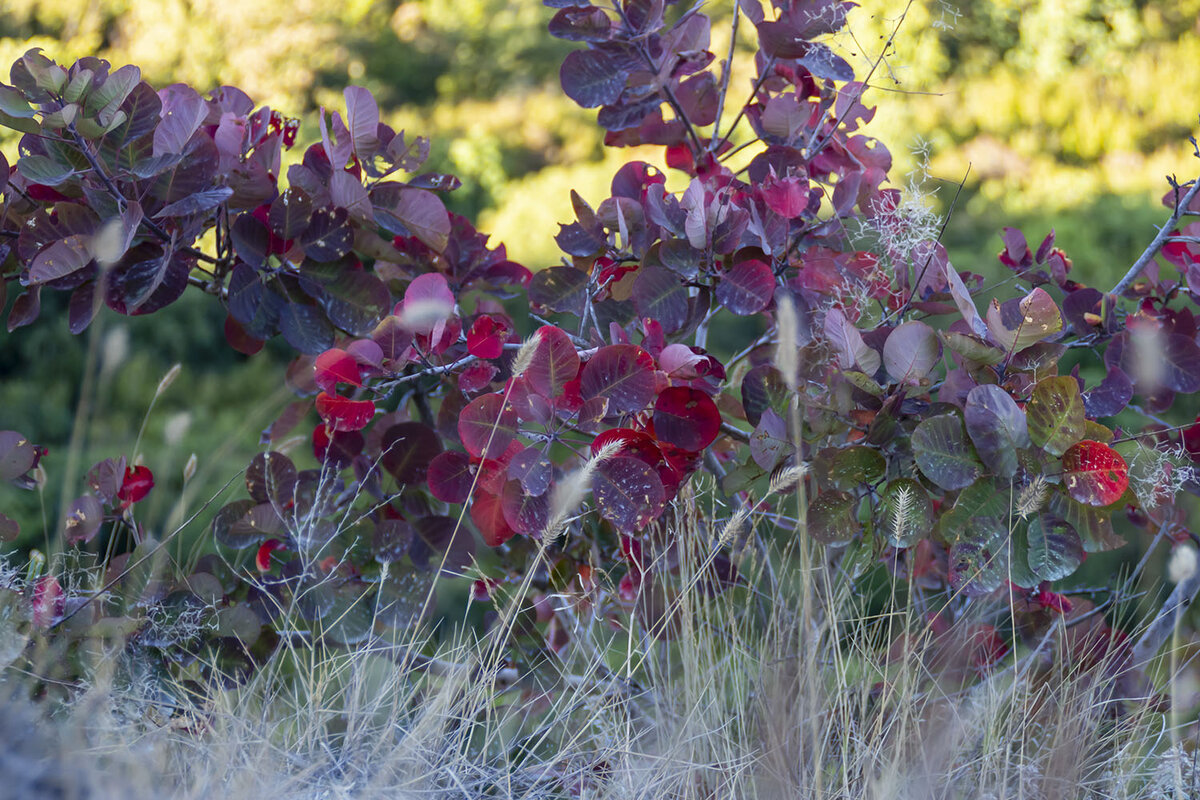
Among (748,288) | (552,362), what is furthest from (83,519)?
(748,288)

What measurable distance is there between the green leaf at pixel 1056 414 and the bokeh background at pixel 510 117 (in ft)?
2.26

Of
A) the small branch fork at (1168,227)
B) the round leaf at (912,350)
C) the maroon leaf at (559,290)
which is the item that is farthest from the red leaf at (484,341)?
the small branch fork at (1168,227)

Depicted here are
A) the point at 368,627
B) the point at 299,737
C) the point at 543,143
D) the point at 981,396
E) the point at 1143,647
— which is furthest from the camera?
the point at 543,143

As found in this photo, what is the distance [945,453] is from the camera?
1.43m

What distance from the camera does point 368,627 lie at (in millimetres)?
1752

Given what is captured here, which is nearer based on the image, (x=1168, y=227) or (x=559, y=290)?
→ (x=1168, y=227)

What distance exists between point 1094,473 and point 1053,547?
13 cm

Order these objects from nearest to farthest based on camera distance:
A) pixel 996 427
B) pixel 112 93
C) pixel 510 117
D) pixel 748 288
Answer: pixel 996 427
pixel 112 93
pixel 748 288
pixel 510 117

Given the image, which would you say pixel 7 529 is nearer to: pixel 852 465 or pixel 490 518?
pixel 490 518

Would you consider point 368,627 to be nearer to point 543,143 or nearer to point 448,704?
point 448,704

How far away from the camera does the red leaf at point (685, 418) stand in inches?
58.2

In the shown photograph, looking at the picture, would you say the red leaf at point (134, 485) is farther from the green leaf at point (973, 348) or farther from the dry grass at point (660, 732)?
the green leaf at point (973, 348)

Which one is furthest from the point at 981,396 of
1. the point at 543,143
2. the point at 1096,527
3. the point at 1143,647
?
the point at 543,143

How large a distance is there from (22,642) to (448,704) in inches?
24.2
